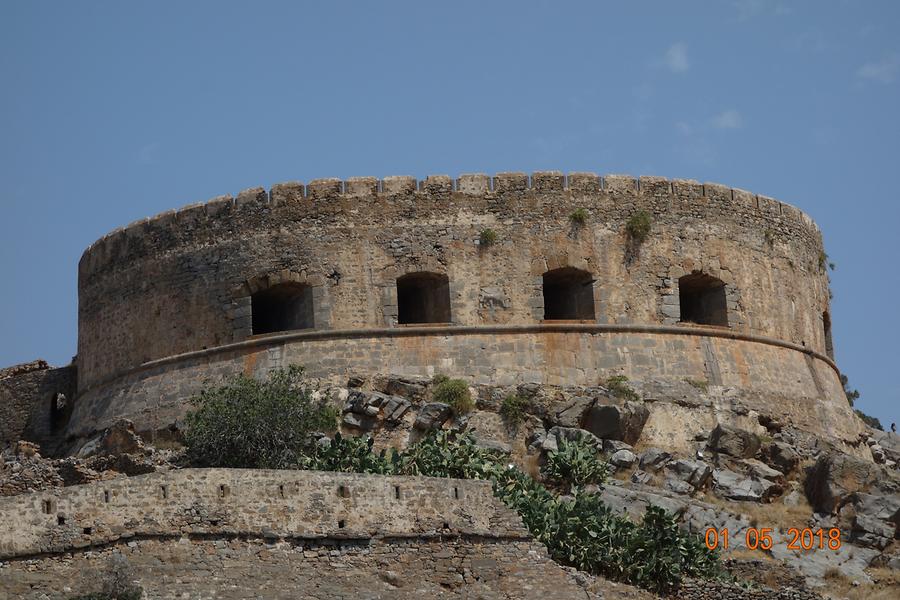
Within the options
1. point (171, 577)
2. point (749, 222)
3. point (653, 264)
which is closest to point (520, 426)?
point (653, 264)

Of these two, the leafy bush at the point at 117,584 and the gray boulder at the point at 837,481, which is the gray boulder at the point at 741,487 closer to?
the gray boulder at the point at 837,481

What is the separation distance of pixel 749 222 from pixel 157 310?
10205mm

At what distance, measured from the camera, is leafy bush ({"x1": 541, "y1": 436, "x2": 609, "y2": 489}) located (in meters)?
29.2

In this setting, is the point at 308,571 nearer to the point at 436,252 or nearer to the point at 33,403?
the point at 436,252

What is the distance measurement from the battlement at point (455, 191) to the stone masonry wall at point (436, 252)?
0.02 metres

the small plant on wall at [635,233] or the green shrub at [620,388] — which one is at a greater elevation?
the small plant on wall at [635,233]

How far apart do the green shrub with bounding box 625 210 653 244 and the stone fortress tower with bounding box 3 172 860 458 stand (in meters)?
0.10

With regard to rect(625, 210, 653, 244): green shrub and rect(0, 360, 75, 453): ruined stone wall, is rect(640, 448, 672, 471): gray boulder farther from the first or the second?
rect(0, 360, 75, 453): ruined stone wall

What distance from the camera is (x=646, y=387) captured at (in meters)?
32.2

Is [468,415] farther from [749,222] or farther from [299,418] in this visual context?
[749,222]

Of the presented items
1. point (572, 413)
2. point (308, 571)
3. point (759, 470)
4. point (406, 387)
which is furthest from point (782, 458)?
point (308, 571)

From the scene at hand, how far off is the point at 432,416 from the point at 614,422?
2823 mm

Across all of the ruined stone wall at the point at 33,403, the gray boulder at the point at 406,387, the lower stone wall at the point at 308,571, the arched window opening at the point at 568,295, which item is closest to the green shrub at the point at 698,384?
the arched window opening at the point at 568,295

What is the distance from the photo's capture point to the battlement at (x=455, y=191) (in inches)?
1287
